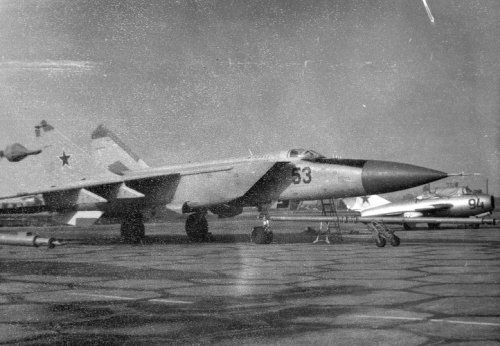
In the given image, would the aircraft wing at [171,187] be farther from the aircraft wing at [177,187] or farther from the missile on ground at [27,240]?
the missile on ground at [27,240]

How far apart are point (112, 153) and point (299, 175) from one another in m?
8.03

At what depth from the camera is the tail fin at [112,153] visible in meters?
19.8

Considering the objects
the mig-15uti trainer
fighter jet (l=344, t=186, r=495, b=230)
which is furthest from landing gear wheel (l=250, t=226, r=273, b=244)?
fighter jet (l=344, t=186, r=495, b=230)

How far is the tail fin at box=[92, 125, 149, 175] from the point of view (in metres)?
19.8

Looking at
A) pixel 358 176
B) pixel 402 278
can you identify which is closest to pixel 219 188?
pixel 358 176

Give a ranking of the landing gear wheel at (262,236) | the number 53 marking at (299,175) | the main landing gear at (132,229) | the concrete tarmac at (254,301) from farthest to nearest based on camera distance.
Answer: the main landing gear at (132,229) → the landing gear wheel at (262,236) → the number 53 marking at (299,175) → the concrete tarmac at (254,301)

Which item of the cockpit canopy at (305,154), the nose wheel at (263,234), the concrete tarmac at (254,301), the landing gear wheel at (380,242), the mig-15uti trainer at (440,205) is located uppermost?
the cockpit canopy at (305,154)

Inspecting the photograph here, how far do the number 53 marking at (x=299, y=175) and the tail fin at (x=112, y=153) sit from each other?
263 inches

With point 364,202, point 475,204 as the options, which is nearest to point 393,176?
point 475,204

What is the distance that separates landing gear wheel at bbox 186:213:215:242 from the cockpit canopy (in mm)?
3994

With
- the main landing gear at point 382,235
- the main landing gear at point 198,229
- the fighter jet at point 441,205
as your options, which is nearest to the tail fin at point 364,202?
the fighter jet at point 441,205

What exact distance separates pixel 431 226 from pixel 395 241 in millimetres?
14064

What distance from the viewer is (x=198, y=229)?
691 inches

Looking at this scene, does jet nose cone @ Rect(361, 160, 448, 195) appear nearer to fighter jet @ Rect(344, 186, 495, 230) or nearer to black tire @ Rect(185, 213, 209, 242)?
black tire @ Rect(185, 213, 209, 242)
